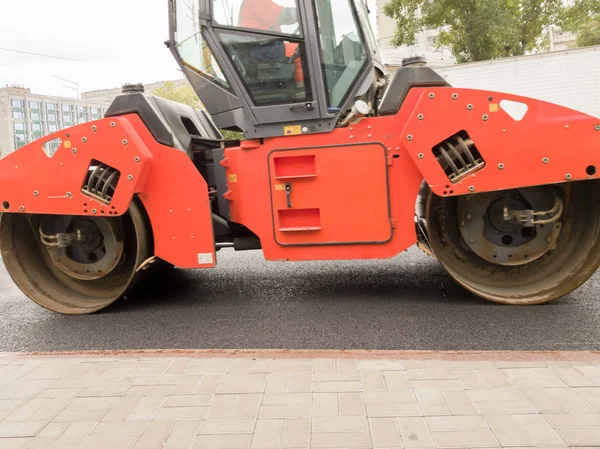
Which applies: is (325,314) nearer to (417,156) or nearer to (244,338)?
(244,338)

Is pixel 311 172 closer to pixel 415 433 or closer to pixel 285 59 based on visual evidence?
pixel 285 59

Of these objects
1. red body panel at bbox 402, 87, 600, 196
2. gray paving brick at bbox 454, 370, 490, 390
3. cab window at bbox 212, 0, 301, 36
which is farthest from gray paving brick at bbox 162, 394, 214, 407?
cab window at bbox 212, 0, 301, 36

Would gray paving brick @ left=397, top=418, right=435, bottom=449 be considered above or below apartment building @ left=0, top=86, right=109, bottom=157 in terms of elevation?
below

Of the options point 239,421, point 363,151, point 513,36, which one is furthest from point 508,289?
point 513,36

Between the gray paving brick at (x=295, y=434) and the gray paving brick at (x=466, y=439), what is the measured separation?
0.59 m

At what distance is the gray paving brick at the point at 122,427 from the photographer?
2654mm

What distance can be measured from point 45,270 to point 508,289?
4.21 meters

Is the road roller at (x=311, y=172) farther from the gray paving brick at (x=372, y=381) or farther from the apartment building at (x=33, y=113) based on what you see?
the apartment building at (x=33, y=113)

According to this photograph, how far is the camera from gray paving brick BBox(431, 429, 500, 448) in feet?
7.79

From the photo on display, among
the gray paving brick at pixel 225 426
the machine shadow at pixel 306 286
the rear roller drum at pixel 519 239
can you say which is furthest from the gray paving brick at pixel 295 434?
the rear roller drum at pixel 519 239

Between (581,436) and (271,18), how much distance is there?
3.68 m

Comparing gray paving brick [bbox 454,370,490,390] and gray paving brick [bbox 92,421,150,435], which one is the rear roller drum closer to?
gray paving brick [bbox 454,370,490,390]

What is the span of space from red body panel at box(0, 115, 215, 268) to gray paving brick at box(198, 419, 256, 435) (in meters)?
2.08

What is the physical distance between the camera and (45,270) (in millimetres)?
5113
